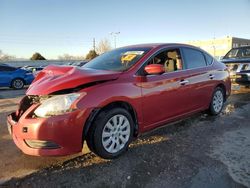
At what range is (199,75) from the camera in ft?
17.0

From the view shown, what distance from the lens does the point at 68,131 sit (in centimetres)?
323

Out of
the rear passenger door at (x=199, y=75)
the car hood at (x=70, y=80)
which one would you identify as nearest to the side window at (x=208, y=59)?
the rear passenger door at (x=199, y=75)

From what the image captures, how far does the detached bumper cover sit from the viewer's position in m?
3.16

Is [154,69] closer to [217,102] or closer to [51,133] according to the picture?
[51,133]

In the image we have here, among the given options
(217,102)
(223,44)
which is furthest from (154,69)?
(223,44)

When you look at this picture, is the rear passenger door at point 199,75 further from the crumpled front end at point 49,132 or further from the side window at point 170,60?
the crumpled front end at point 49,132

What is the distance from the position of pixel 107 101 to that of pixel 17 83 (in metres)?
11.7

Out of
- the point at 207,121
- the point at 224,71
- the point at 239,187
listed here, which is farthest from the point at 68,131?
the point at 224,71

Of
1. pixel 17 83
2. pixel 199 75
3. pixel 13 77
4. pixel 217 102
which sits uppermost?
pixel 199 75

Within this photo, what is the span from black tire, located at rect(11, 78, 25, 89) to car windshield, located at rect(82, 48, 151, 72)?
10.2 m

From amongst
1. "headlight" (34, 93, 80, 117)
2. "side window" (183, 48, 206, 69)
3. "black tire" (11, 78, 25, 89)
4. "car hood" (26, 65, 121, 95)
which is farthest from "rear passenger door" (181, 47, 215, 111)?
"black tire" (11, 78, 25, 89)

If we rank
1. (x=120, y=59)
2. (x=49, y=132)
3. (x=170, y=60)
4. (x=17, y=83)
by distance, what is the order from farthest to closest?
1. (x=17, y=83)
2. (x=170, y=60)
3. (x=120, y=59)
4. (x=49, y=132)

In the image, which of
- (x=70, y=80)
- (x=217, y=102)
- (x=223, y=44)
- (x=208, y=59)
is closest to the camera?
(x=70, y=80)

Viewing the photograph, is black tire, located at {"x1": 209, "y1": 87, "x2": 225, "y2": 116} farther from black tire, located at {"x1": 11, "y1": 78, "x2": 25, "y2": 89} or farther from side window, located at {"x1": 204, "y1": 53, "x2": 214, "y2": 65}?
black tire, located at {"x1": 11, "y1": 78, "x2": 25, "y2": 89}
